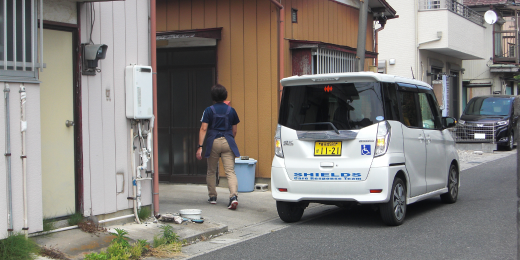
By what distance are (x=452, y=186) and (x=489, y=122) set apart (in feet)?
35.6

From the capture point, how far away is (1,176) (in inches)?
215

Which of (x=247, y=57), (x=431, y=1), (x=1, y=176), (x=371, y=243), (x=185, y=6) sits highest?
(x=431, y=1)

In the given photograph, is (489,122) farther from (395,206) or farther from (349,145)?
(349,145)

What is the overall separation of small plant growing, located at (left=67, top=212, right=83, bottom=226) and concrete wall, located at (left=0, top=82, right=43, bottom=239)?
0.61 m

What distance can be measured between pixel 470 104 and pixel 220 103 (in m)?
14.3

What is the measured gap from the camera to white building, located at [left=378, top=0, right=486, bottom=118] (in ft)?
70.3

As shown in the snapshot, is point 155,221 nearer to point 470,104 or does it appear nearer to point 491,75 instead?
point 470,104


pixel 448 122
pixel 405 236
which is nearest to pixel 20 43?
pixel 405 236

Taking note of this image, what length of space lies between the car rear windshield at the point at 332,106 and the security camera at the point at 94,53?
8.31 ft

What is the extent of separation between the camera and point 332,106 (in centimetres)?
749

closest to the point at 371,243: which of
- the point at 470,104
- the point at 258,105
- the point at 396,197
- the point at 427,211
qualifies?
the point at 396,197

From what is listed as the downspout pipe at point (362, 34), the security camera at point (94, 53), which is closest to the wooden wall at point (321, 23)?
the downspout pipe at point (362, 34)

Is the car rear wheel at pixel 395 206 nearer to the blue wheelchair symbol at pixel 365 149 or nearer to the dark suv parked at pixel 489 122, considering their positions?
the blue wheelchair symbol at pixel 365 149

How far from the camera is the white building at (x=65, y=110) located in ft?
18.4
